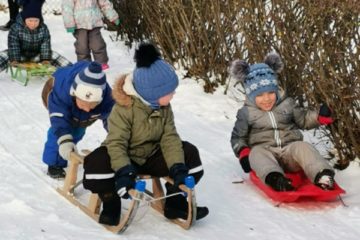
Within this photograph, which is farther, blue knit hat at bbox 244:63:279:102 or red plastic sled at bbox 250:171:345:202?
blue knit hat at bbox 244:63:279:102

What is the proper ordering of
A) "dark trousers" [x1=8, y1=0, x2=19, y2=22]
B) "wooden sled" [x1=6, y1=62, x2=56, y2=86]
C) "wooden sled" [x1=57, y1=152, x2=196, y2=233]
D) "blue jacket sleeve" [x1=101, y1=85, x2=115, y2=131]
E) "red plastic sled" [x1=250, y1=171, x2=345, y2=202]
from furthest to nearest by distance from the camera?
"dark trousers" [x1=8, y1=0, x2=19, y2=22]
"wooden sled" [x1=6, y1=62, x2=56, y2=86]
"blue jacket sleeve" [x1=101, y1=85, x2=115, y2=131]
"red plastic sled" [x1=250, y1=171, x2=345, y2=202]
"wooden sled" [x1=57, y1=152, x2=196, y2=233]

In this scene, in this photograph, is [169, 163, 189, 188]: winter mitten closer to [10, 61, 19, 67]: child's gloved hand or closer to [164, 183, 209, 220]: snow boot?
[164, 183, 209, 220]: snow boot

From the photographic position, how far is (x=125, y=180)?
3.27 meters

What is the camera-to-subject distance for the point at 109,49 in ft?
28.9

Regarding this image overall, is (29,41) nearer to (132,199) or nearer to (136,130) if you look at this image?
(136,130)

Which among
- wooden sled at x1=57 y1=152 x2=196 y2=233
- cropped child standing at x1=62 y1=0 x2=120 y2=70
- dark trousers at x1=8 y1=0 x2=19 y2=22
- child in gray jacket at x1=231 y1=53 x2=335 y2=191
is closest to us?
wooden sled at x1=57 y1=152 x2=196 y2=233

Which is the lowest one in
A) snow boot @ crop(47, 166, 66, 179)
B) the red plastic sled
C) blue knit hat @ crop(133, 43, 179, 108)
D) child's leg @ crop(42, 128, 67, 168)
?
snow boot @ crop(47, 166, 66, 179)

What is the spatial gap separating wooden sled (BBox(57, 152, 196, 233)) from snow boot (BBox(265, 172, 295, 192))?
646 mm

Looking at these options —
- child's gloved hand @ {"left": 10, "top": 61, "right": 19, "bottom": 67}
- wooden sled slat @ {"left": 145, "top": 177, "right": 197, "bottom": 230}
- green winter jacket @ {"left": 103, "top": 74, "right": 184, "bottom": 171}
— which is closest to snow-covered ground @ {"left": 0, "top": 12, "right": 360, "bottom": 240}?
wooden sled slat @ {"left": 145, "top": 177, "right": 197, "bottom": 230}

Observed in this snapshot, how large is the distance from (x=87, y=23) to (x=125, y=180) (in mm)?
4546

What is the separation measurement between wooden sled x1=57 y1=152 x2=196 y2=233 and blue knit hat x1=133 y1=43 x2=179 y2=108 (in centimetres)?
47

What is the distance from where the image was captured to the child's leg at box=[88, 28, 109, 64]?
25.0 feet

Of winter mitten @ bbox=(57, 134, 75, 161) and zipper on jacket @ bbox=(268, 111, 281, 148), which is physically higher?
zipper on jacket @ bbox=(268, 111, 281, 148)

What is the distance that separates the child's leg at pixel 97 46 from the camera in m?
7.61
